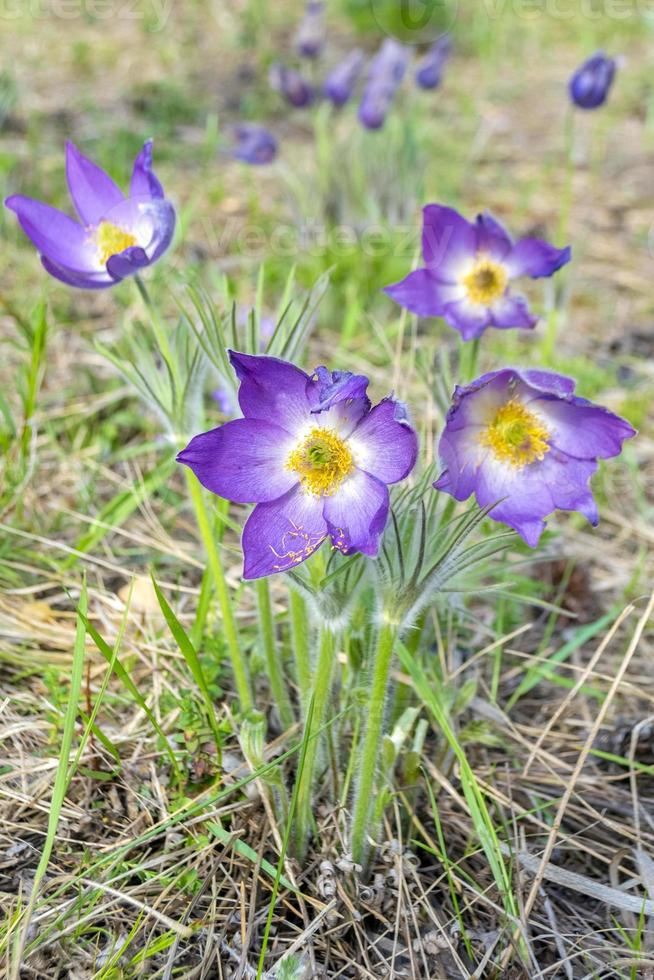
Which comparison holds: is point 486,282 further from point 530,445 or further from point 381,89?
point 381,89

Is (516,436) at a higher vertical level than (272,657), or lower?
higher

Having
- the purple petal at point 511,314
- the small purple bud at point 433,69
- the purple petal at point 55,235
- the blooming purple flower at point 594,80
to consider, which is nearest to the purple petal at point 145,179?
the purple petal at point 55,235

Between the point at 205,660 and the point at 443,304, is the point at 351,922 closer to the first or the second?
the point at 205,660

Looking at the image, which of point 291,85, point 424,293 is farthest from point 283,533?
point 291,85

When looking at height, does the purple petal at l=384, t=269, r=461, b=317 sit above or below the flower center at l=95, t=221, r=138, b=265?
below

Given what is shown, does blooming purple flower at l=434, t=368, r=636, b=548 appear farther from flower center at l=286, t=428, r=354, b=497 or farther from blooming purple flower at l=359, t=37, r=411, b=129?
blooming purple flower at l=359, t=37, r=411, b=129

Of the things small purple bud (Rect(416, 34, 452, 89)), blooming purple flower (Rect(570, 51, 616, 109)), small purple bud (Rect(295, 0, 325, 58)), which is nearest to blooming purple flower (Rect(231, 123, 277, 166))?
small purple bud (Rect(295, 0, 325, 58))

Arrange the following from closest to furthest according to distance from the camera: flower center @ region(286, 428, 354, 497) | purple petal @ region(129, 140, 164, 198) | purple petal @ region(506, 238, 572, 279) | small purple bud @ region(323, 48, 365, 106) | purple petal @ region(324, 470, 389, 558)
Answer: purple petal @ region(324, 470, 389, 558)
flower center @ region(286, 428, 354, 497)
purple petal @ region(129, 140, 164, 198)
purple petal @ region(506, 238, 572, 279)
small purple bud @ region(323, 48, 365, 106)
